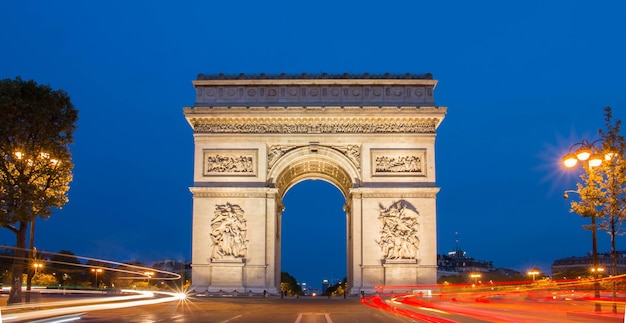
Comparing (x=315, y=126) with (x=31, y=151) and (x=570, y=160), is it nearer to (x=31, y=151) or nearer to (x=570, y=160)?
(x=31, y=151)

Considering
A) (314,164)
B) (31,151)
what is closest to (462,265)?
(314,164)

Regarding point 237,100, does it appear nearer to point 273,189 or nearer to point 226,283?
point 273,189

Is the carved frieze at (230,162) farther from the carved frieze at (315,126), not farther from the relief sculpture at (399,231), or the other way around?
the relief sculpture at (399,231)

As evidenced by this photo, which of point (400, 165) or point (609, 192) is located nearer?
point (609, 192)

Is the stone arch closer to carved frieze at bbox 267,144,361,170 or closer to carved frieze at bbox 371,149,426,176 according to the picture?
carved frieze at bbox 267,144,361,170

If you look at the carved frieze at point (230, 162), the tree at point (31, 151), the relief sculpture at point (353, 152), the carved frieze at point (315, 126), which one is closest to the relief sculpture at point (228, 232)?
the carved frieze at point (230, 162)

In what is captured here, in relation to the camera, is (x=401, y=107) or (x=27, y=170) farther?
(x=401, y=107)

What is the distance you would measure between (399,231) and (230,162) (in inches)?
402

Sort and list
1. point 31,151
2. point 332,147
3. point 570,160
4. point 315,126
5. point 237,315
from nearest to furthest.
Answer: point 570,160, point 237,315, point 31,151, point 332,147, point 315,126

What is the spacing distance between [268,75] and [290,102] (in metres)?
2.14

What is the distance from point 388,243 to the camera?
37.8 m

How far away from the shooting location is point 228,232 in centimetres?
3794

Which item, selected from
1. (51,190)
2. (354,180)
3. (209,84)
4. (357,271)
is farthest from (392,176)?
(51,190)

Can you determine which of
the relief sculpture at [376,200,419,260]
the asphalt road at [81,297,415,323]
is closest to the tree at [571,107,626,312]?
the asphalt road at [81,297,415,323]
